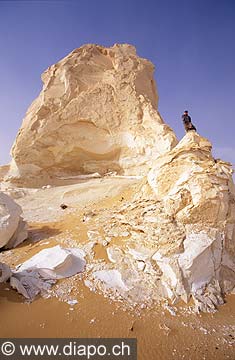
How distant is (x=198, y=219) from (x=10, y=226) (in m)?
5.01

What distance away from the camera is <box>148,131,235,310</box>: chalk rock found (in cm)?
535

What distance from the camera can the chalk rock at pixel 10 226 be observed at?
22.9ft

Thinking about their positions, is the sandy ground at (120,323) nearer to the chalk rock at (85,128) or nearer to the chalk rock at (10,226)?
the chalk rock at (10,226)

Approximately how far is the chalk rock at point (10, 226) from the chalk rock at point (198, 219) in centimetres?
408

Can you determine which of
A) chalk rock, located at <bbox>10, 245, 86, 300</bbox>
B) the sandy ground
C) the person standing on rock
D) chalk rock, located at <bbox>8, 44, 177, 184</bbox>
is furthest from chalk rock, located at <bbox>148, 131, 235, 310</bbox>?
chalk rock, located at <bbox>8, 44, 177, 184</bbox>

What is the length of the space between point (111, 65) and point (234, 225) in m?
14.9

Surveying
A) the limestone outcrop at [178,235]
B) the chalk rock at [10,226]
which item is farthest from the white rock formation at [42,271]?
the chalk rock at [10,226]

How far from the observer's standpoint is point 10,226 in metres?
7.09

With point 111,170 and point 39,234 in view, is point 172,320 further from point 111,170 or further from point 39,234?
point 111,170

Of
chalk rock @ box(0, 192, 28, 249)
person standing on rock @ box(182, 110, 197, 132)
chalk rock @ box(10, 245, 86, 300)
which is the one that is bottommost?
chalk rock @ box(10, 245, 86, 300)

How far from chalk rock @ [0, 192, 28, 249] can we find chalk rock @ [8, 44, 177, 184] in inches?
341

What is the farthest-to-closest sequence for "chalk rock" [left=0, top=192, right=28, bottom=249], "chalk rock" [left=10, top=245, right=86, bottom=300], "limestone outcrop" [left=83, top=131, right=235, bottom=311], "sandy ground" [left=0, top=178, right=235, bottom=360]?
"chalk rock" [left=0, top=192, right=28, bottom=249] < "limestone outcrop" [left=83, top=131, right=235, bottom=311] < "chalk rock" [left=10, top=245, right=86, bottom=300] < "sandy ground" [left=0, top=178, right=235, bottom=360]

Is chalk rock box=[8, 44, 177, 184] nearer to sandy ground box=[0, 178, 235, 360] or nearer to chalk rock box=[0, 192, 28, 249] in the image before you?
chalk rock box=[0, 192, 28, 249]

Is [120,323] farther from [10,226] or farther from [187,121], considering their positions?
[187,121]
